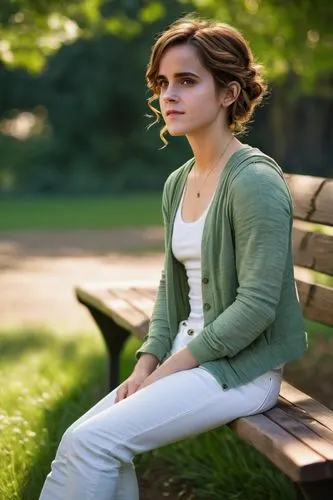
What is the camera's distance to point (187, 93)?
3.10 meters

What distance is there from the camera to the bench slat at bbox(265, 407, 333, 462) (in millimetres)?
2604

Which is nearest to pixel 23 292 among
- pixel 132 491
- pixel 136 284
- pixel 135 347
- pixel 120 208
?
pixel 135 347

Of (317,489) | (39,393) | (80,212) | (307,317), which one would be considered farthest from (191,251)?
(80,212)

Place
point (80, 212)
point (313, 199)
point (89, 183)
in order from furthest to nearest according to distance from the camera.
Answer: point (89, 183)
point (80, 212)
point (313, 199)

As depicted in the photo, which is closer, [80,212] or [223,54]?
[223,54]

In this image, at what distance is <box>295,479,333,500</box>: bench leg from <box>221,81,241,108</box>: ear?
1.14 meters

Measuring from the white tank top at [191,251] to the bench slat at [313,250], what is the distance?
95 cm

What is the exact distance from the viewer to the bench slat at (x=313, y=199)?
4.02 m

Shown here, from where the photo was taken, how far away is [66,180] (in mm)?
33406

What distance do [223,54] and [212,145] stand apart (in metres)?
0.27

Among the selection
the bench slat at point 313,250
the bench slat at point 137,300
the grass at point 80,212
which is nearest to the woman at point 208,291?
the bench slat at point 313,250

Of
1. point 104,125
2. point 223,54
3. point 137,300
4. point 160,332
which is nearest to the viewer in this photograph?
point 223,54

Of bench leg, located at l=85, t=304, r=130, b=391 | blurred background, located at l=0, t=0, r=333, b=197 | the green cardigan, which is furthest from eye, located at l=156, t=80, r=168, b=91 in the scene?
blurred background, located at l=0, t=0, r=333, b=197

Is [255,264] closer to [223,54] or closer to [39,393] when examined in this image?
[223,54]
